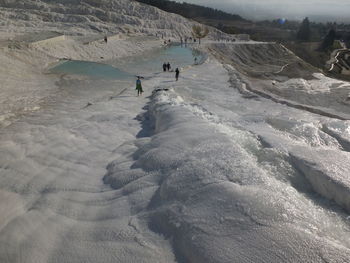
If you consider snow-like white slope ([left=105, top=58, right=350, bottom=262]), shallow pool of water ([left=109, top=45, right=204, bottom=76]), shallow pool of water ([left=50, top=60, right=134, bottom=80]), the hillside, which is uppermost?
the hillside

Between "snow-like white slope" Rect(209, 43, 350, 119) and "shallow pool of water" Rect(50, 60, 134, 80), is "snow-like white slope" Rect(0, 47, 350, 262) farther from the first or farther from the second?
"shallow pool of water" Rect(50, 60, 134, 80)

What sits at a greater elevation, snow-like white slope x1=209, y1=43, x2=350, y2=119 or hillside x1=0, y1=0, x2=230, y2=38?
hillside x1=0, y1=0, x2=230, y2=38

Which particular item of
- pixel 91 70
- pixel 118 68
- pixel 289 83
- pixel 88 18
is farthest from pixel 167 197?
pixel 88 18

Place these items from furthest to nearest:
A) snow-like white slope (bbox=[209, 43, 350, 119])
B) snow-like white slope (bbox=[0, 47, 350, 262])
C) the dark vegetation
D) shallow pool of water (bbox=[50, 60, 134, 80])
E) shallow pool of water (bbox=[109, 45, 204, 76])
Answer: the dark vegetation < shallow pool of water (bbox=[109, 45, 204, 76]) < shallow pool of water (bbox=[50, 60, 134, 80]) < snow-like white slope (bbox=[209, 43, 350, 119]) < snow-like white slope (bbox=[0, 47, 350, 262])

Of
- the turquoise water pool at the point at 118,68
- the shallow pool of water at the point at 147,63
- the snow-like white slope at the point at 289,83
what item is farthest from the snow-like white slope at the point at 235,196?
the shallow pool of water at the point at 147,63

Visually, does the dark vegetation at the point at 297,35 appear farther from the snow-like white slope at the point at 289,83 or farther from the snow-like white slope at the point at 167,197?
the snow-like white slope at the point at 167,197

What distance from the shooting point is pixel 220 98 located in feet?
51.3

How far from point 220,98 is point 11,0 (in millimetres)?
49606

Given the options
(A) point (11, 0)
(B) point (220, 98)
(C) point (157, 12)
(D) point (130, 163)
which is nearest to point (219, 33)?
(C) point (157, 12)

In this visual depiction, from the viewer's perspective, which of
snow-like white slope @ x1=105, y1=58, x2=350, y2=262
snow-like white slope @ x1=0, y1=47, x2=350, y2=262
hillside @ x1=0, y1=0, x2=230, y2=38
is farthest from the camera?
hillside @ x1=0, y1=0, x2=230, y2=38

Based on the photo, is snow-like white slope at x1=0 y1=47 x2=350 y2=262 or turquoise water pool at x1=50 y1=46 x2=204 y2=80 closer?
snow-like white slope at x1=0 y1=47 x2=350 y2=262

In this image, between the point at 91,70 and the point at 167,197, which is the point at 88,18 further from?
the point at 167,197

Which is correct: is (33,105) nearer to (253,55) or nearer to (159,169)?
(159,169)

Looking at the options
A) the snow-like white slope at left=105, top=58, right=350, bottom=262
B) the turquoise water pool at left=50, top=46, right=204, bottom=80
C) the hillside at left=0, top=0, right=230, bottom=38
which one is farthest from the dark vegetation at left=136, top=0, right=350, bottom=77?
the snow-like white slope at left=105, top=58, right=350, bottom=262
